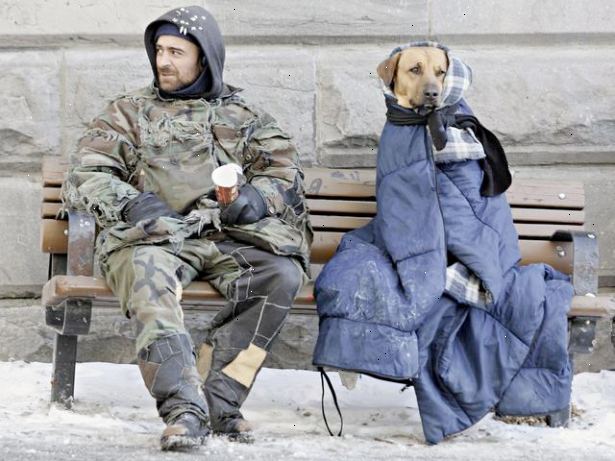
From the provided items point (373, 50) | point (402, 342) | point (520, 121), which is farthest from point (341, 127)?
point (402, 342)

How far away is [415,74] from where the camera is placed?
500cm

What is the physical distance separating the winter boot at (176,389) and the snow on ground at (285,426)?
0.06 m

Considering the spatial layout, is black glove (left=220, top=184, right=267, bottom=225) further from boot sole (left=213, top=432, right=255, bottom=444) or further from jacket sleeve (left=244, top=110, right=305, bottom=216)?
boot sole (left=213, top=432, right=255, bottom=444)

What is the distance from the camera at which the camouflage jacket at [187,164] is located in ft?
15.9

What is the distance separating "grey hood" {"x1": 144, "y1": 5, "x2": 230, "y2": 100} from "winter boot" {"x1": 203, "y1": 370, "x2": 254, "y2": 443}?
1.13 metres

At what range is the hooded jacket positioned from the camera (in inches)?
190

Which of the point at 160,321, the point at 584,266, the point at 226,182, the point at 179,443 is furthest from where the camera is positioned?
the point at 584,266

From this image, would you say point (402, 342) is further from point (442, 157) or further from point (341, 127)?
point (341, 127)

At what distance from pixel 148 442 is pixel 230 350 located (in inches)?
17.1

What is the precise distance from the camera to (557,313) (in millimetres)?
4809

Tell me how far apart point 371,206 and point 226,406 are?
4.04 ft

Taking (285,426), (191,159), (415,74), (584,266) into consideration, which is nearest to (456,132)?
(415,74)

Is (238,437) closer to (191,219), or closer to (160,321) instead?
(160,321)

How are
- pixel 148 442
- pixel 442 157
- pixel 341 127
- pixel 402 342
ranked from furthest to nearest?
1. pixel 341 127
2. pixel 442 157
3. pixel 402 342
4. pixel 148 442
